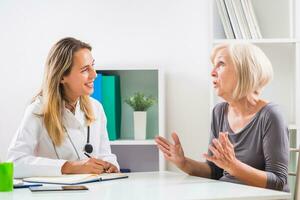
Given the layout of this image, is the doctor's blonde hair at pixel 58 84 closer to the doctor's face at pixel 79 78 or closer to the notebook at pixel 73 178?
the doctor's face at pixel 79 78

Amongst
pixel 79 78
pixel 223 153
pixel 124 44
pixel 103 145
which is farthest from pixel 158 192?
pixel 124 44

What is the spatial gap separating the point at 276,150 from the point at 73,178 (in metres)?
0.87

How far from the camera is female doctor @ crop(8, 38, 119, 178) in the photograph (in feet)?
8.63

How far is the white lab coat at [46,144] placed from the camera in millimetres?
2590

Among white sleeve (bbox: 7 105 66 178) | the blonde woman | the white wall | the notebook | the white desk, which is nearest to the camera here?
the white desk

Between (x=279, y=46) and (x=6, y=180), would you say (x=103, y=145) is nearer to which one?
(x=6, y=180)

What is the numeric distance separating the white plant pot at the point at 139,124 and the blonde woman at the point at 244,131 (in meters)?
0.79

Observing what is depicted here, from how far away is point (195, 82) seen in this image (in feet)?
12.3

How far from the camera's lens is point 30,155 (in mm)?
2744

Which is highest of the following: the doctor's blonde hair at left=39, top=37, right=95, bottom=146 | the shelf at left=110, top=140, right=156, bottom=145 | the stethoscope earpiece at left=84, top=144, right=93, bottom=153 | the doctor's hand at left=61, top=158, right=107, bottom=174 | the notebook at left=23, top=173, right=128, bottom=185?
the doctor's blonde hair at left=39, top=37, right=95, bottom=146

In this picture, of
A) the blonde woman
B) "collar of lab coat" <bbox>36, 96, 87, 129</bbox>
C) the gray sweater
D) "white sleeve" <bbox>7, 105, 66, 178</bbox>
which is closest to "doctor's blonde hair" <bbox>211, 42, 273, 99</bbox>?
the blonde woman

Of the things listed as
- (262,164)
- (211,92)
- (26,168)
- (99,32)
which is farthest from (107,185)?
(99,32)

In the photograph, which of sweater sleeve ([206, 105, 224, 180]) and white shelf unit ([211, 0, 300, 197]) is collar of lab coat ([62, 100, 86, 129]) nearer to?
sweater sleeve ([206, 105, 224, 180])

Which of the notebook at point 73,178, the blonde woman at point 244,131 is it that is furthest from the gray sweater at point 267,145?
the notebook at point 73,178
